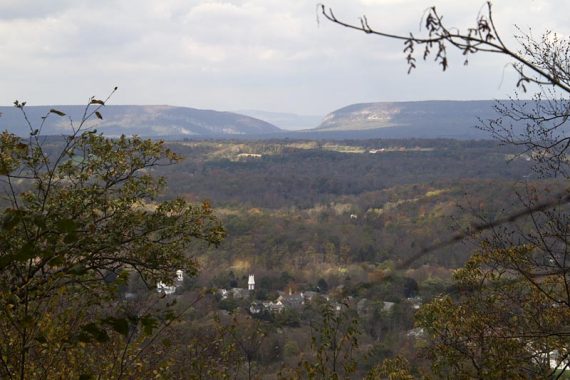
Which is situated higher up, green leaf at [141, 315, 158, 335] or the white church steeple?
green leaf at [141, 315, 158, 335]

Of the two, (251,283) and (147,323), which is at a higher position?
(147,323)

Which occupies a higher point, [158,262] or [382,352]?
[158,262]

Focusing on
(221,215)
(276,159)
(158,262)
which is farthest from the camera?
(276,159)

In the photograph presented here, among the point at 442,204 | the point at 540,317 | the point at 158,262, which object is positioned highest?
the point at 158,262

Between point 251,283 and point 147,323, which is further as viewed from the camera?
point 251,283

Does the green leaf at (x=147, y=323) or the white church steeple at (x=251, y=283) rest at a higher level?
the green leaf at (x=147, y=323)

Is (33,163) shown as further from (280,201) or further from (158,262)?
(280,201)

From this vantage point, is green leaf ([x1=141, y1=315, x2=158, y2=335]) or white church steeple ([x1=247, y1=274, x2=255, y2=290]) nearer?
green leaf ([x1=141, y1=315, x2=158, y2=335])

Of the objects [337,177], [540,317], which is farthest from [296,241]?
[540,317]

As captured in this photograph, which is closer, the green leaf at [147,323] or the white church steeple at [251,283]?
the green leaf at [147,323]

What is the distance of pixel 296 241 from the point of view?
96938 mm

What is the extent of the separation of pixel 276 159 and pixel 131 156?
18313 cm

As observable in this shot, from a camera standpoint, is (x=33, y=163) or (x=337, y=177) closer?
(x=33, y=163)

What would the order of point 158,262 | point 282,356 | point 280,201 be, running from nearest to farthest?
point 158,262 → point 282,356 → point 280,201
